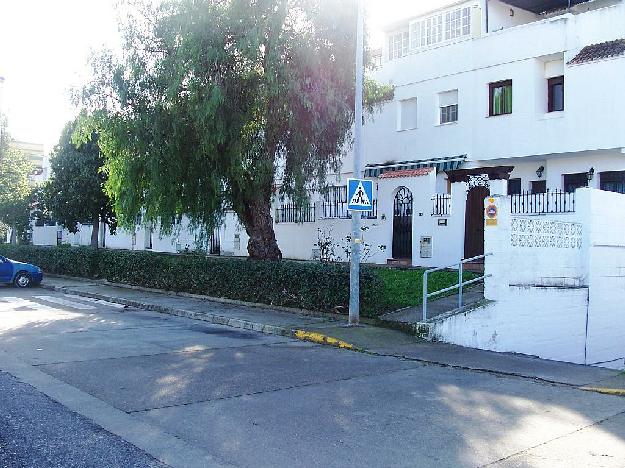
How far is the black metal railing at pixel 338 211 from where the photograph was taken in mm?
21031

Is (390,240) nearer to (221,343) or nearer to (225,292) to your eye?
(225,292)

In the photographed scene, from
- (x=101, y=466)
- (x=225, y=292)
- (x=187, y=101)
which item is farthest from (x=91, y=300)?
(x=101, y=466)

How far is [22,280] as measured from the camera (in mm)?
21797

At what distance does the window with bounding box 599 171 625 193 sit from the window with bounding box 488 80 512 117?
12.3 ft

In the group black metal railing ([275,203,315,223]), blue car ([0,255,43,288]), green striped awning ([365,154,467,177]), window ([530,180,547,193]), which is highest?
green striped awning ([365,154,467,177])

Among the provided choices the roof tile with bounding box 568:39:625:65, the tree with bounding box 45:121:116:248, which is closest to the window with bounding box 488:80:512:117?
the roof tile with bounding box 568:39:625:65

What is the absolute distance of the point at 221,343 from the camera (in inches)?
426

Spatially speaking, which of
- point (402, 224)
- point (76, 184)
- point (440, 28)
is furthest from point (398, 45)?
point (76, 184)

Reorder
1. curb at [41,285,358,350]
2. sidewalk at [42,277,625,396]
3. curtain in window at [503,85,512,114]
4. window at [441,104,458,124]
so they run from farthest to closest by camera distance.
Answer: window at [441,104,458,124]
curtain in window at [503,85,512,114]
curb at [41,285,358,350]
sidewalk at [42,277,625,396]

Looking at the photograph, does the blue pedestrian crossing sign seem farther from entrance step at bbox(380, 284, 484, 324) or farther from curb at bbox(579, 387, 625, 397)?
curb at bbox(579, 387, 625, 397)

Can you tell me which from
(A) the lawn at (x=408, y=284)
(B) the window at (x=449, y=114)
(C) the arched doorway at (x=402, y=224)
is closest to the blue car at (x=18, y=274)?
(A) the lawn at (x=408, y=284)

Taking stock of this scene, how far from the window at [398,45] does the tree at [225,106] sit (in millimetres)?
8872

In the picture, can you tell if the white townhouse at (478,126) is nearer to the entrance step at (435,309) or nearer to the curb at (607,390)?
the entrance step at (435,309)

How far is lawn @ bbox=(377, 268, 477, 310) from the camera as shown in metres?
13.7
